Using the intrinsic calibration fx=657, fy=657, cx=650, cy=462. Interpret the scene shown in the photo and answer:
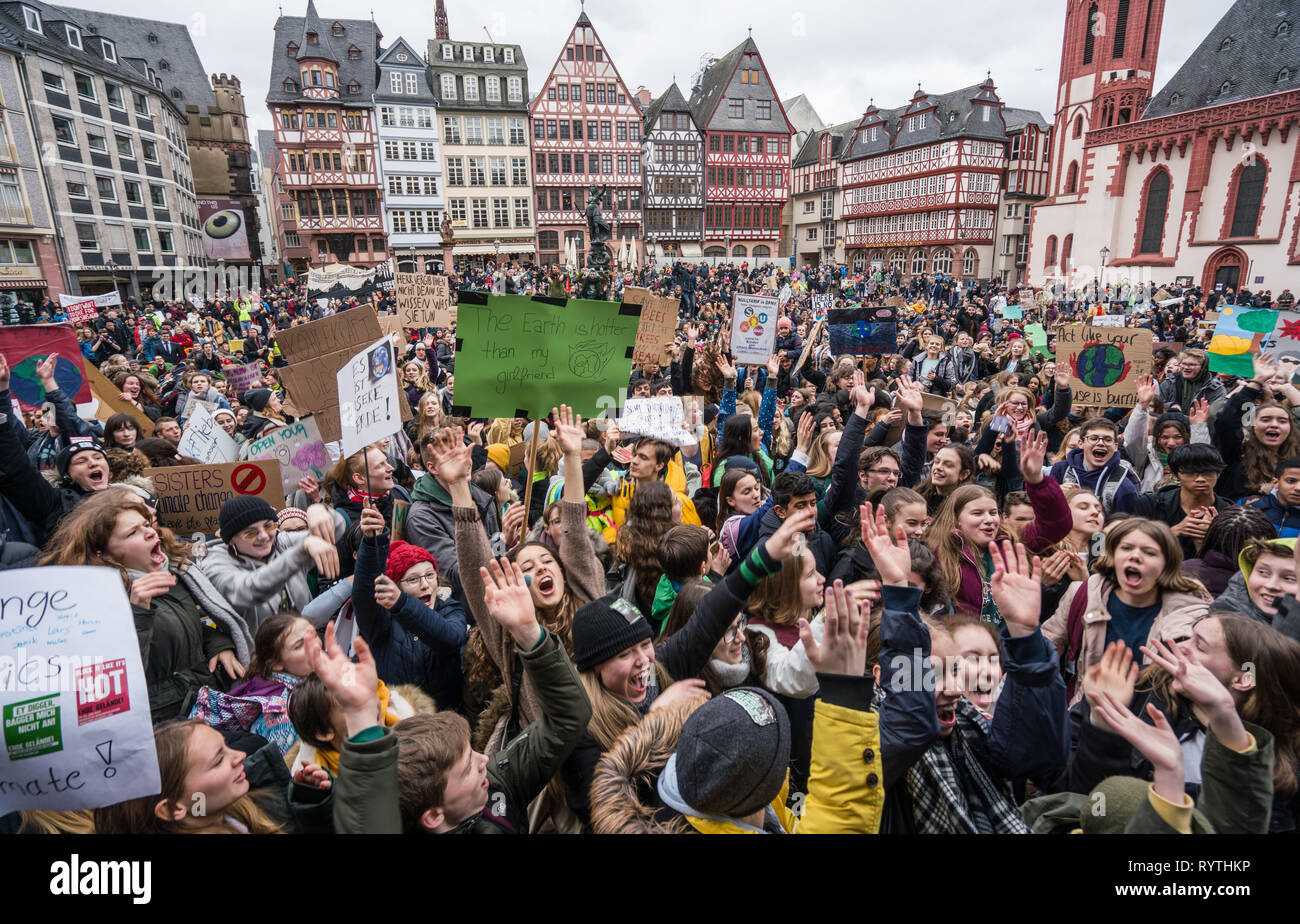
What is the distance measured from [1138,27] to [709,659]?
5390cm

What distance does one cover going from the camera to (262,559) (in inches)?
145

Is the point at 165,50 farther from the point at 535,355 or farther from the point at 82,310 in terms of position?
the point at 535,355

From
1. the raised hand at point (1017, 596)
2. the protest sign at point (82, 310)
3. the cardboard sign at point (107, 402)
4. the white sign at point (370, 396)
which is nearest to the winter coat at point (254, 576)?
the white sign at point (370, 396)

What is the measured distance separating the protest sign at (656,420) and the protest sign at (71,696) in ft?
10.6

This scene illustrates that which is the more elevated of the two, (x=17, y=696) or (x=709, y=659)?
(x=17, y=696)

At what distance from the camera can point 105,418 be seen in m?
7.10

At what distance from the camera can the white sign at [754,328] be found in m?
7.87

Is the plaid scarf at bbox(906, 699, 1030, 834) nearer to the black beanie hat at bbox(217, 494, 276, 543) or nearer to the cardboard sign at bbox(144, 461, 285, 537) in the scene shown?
the black beanie hat at bbox(217, 494, 276, 543)


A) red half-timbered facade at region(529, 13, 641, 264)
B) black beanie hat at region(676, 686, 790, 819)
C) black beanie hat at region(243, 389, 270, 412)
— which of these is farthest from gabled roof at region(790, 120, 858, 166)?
black beanie hat at region(676, 686, 790, 819)

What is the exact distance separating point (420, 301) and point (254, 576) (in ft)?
27.5

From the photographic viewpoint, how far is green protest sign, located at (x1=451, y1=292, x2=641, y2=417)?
3.96 m

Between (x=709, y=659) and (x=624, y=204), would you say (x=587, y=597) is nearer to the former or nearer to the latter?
(x=709, y=659)

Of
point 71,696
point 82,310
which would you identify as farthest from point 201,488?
point 82,310

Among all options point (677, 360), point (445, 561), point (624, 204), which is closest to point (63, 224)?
point (624, 204)
